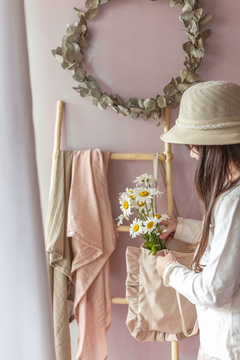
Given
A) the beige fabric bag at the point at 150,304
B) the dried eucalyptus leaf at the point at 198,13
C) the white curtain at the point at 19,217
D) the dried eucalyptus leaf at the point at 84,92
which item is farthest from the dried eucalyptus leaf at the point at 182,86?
the white curtain at the point at 19,217

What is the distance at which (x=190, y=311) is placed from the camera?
106 centimetres

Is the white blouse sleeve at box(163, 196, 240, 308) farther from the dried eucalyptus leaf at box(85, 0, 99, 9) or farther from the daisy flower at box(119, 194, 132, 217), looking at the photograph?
the dried eucalyptus leaf at box(85, 0, 99, 9)

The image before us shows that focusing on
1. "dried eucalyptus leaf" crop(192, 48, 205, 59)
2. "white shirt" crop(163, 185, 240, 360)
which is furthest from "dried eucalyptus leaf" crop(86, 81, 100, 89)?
"white shirt" crop(163, 185, 240, 360)

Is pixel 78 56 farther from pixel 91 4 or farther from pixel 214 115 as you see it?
pixel 214 115

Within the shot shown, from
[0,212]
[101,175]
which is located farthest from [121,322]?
[0,212]

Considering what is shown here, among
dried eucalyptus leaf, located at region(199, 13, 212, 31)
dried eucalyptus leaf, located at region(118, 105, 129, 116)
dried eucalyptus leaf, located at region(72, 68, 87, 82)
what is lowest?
dried eucalyptus leaf, located at region(118, 105, 129, 116)

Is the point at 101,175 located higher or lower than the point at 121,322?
higher

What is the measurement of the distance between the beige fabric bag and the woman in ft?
1.02

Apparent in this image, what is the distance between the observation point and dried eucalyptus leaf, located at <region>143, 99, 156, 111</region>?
1.13 metres

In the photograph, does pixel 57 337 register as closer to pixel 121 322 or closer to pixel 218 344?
pixel 121 322

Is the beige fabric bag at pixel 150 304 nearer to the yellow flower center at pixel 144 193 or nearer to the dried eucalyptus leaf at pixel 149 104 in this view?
the yellow flower center at pixel 144 193

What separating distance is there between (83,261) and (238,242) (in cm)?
65

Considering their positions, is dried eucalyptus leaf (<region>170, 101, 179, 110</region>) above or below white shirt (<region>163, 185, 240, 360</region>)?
above

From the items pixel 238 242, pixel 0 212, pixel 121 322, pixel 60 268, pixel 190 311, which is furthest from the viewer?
pixel 121 322
